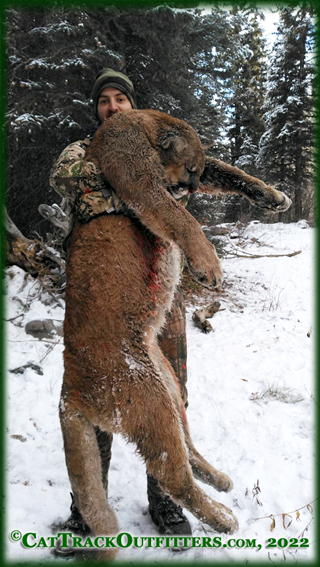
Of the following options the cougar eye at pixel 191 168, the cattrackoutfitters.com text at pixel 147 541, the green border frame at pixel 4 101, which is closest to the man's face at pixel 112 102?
the cougar eye at pixel 191 168

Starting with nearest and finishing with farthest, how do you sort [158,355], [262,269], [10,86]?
[158,355]
[10,86]
[262,269]

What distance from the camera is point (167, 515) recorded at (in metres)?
2.42

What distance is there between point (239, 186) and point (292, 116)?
1559 cm

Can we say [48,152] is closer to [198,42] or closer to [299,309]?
[198,42]

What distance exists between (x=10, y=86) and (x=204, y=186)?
686 centimetres

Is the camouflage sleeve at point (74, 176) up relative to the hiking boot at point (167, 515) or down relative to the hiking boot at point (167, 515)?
up

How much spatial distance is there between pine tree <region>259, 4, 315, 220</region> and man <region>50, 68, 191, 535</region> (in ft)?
47.0

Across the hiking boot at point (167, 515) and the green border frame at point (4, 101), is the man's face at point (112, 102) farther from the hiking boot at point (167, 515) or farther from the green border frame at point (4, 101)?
the hiking boot at point (167, 515)

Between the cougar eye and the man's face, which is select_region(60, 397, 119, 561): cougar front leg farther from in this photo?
the man's face

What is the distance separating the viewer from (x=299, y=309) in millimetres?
6887

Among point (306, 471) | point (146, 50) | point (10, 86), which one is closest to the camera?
point (306, 471)

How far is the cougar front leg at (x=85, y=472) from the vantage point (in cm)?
170

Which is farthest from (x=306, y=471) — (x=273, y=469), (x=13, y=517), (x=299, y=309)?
(x=299, y=309)

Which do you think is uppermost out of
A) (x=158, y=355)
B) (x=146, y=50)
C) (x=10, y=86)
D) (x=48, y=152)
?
(x=146, y=50)
